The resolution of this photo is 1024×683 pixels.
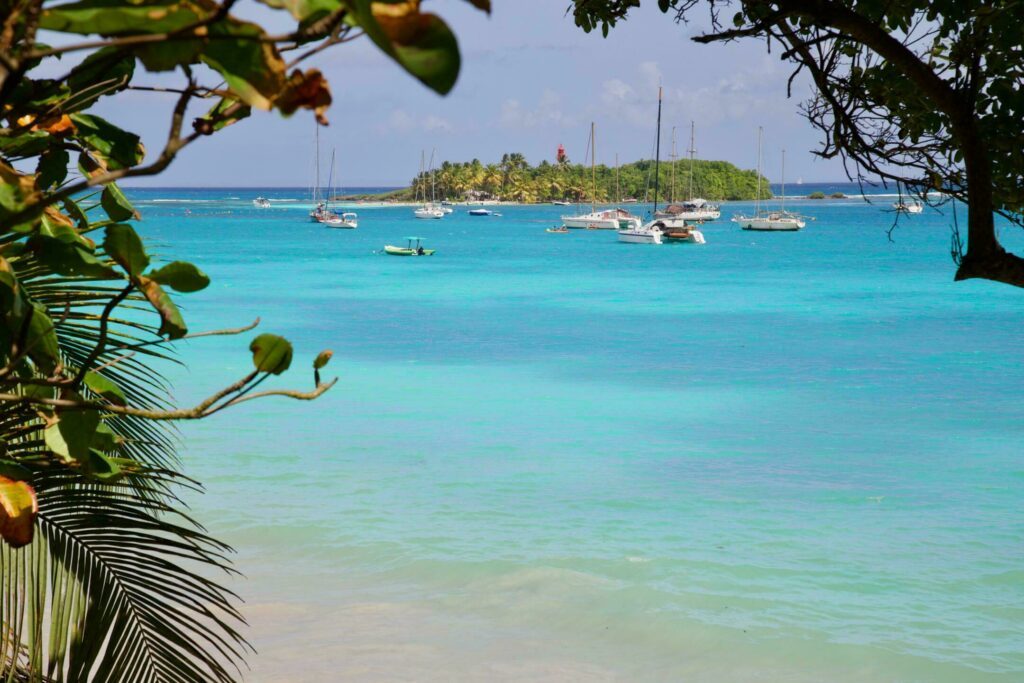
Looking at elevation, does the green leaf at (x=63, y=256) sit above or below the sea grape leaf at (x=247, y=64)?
below

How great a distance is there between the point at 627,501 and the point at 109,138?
906 cm

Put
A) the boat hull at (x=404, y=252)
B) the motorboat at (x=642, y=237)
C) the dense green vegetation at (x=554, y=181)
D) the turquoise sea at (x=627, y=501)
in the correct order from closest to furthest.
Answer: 1. the turquoise sea at (x=627, y=501)
2. the boat hull at (x=404, y=252)
3. the motorboat at (x=642, y=237)
4. the dense green vegetation at (x=554, y=181)

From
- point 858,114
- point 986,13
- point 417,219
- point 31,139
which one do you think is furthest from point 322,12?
point 417,219

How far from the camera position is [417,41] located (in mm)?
574

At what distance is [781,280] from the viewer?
38688 mm

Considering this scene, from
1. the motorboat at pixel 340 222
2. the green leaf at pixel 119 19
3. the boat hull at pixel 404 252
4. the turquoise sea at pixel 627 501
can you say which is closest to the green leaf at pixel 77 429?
Answer: the green leaf at pixel 119 19

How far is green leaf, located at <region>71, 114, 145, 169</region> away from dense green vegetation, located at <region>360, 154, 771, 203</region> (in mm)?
142998

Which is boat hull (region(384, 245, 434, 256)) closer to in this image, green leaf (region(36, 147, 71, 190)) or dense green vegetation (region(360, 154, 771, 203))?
green leaf (region(36, 147, 71, 190))

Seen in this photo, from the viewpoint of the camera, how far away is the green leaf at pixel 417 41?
572mm

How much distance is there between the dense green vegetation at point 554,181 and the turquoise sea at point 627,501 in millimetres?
122767

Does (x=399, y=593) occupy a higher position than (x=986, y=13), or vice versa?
(x=986, y=13)

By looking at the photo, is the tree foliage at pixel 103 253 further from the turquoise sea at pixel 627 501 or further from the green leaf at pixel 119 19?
the turquoise sea at pixel 627 501

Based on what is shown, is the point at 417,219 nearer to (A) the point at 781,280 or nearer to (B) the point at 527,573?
(A) the point at 781,280

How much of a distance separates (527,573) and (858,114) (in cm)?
509
